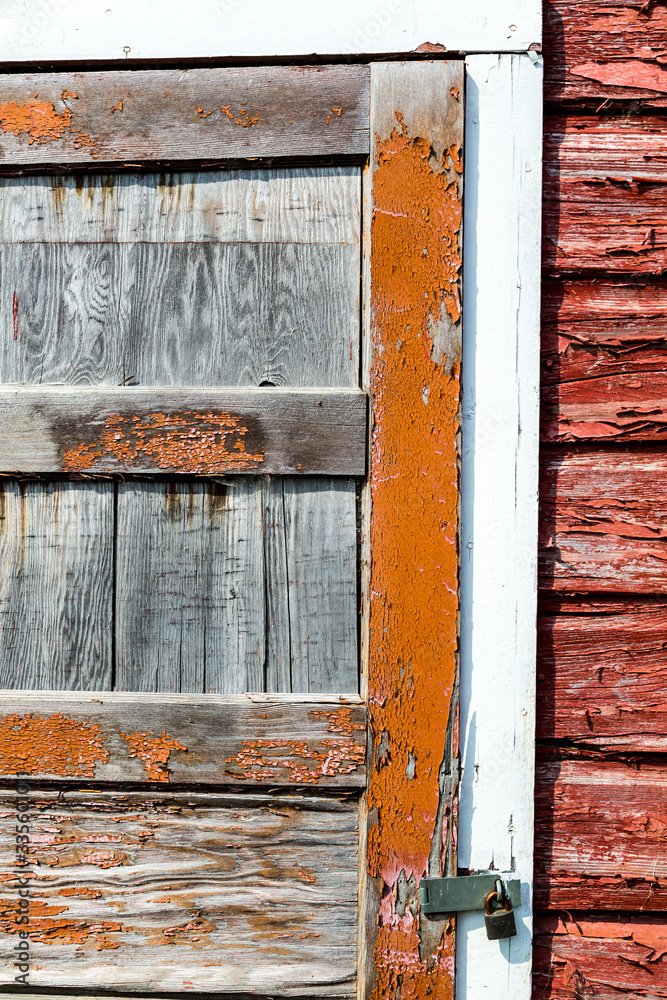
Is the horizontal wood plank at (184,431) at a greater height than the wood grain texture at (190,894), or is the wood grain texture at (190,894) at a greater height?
the horizontal wood plank at (184,431)

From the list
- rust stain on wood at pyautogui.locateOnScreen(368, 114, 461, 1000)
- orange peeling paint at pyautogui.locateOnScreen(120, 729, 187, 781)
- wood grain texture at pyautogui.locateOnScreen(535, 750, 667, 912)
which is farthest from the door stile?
orange peeling paint at pyautogui.locateOnScreen(120, 729, 187, 781)

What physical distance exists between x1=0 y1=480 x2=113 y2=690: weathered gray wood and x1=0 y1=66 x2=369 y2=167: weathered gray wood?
0.52m

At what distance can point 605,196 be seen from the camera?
1002 millimetres

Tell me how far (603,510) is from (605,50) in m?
0.69

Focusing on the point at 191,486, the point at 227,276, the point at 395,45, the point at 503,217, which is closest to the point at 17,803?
the point at 191,486

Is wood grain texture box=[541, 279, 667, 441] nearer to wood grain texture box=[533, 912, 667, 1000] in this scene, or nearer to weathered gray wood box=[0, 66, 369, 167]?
weathered gray wood box=[0, 66, 369, 167]

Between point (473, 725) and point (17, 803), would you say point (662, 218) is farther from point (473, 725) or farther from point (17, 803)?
point (17, 803)

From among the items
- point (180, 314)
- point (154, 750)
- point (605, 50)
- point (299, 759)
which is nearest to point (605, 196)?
point (605, 50)

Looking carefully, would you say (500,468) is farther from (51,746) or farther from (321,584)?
(51,746)

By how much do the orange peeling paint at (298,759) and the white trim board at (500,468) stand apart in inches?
6.5

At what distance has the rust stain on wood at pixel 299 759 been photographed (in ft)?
3.11

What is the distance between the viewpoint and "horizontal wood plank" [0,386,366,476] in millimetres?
960

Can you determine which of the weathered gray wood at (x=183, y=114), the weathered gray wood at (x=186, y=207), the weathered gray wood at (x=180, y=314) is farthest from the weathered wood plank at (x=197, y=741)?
the weathered gray wood at (x=183, y=114)

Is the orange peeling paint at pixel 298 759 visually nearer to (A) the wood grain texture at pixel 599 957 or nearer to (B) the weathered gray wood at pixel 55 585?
(B) the weathered gray wood at pixel 55 585
